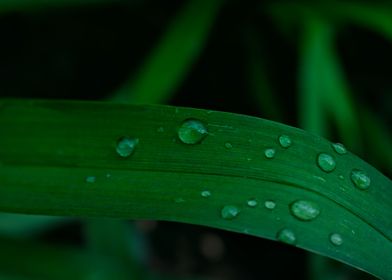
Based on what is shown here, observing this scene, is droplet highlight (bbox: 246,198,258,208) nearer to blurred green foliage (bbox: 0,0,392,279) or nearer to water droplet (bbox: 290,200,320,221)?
water droplet (bbox: 290,200,320,221)

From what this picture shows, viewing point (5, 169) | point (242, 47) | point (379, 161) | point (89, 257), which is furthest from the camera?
point (242, 47)

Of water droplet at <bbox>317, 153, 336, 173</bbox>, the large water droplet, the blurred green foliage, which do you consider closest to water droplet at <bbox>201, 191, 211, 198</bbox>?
the large water droplet

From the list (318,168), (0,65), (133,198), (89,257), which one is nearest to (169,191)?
(133,198)

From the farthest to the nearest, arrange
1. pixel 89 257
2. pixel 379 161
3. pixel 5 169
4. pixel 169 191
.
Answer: pixel 379 161, pixel 89 257, pixel 5 169, pixel 169 191

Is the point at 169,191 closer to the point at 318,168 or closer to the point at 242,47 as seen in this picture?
the point at 318,168

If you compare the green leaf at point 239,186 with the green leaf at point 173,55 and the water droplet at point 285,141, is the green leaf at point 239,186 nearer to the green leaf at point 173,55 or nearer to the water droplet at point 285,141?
the water droplet at point 285,141

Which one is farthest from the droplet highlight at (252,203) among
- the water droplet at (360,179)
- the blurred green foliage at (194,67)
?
the blurred green foliage at (194,67)
